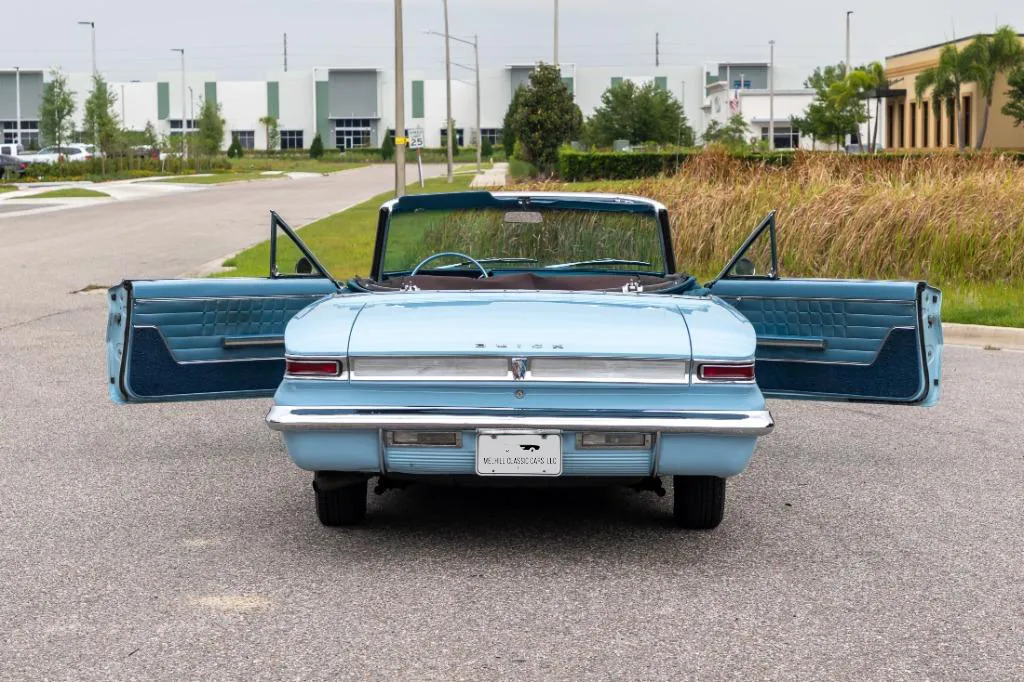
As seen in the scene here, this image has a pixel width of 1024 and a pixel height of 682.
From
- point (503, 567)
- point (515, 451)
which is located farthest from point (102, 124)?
point (515, 451)

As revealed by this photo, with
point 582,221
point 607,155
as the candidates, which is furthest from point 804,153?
point 607,155

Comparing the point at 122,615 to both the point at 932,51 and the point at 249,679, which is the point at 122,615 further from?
the point at 932,51

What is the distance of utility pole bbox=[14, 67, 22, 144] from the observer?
11912 centimetres

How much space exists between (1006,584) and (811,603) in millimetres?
809

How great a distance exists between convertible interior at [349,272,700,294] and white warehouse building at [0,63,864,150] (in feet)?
386

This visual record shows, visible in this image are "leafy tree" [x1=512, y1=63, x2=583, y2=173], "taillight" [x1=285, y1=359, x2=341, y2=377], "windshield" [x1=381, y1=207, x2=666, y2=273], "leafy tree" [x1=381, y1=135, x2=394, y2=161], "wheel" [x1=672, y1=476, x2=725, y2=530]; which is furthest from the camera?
"leafy tree" [x1=381, y1=135, x2=394, y2=161]

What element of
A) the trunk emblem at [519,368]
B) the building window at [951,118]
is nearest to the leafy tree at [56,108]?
the building window at [951,118]

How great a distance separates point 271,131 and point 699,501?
122 metres

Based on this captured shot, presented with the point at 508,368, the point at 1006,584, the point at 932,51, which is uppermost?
the point at 932,51

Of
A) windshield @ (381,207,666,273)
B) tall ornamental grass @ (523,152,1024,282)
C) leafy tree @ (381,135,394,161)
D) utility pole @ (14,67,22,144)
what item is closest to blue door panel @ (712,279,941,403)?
windshield @ (381,207,666,273)

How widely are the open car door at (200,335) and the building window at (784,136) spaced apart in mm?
93823

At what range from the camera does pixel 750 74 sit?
432 feet

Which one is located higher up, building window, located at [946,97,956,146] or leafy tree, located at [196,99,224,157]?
leafy tree, located at [196,99,224,157]

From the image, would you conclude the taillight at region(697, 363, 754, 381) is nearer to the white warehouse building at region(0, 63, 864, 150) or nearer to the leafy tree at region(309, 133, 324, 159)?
the leafy tree at region(309, 133, 324, 159)
